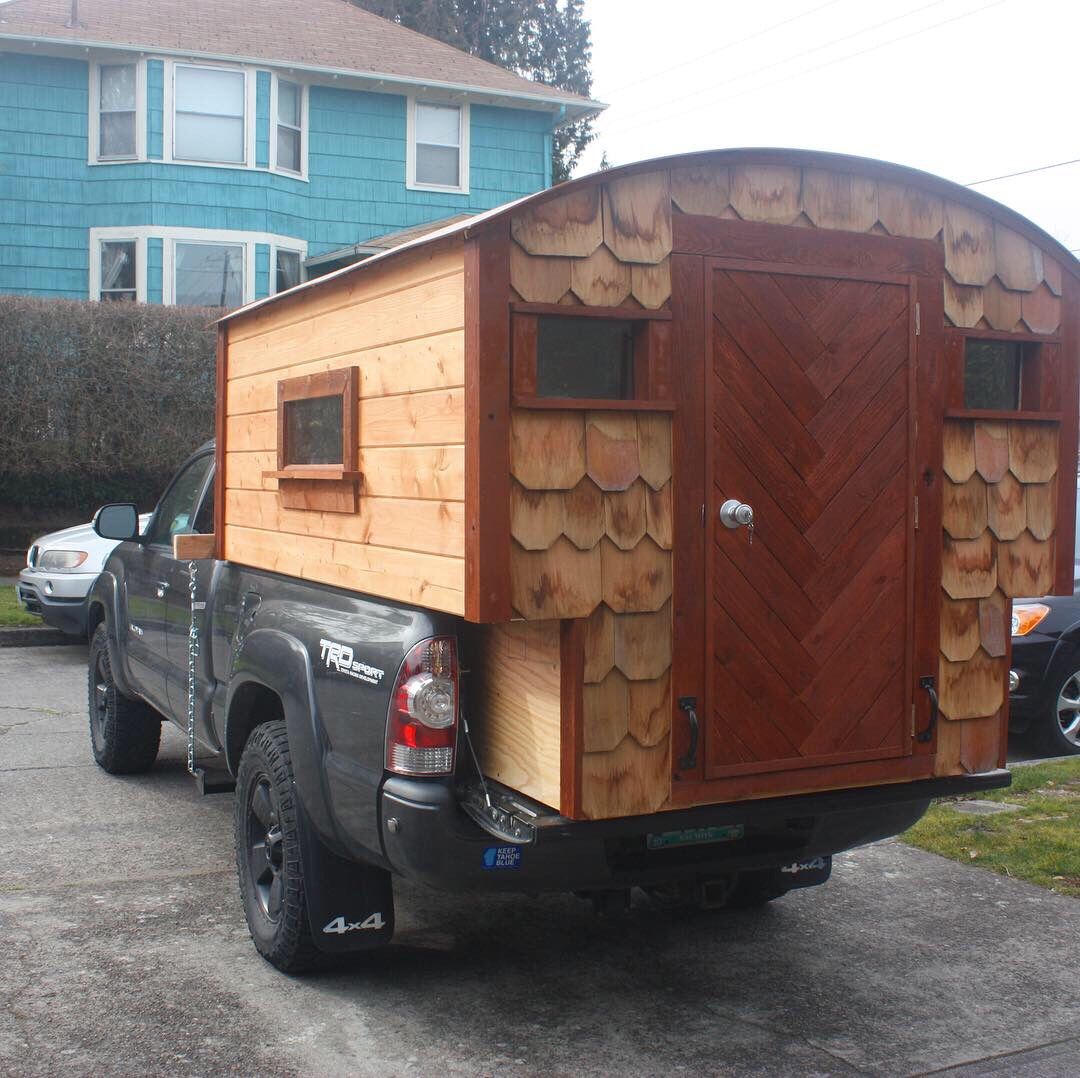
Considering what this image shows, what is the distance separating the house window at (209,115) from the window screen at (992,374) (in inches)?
711

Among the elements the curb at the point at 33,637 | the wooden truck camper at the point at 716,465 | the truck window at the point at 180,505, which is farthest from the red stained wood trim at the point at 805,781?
the curb at the point at 33,637

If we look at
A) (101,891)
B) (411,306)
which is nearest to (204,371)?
(101,891)

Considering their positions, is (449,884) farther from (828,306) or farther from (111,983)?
Result: (828,306)

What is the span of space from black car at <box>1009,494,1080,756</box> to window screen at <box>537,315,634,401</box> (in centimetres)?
510

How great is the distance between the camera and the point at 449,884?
151 inches

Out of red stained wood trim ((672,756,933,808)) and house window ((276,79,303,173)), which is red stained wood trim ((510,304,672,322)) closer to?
red stained wood trim ((672,756,933,808))

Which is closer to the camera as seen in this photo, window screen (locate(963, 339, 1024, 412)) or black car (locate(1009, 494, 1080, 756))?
window screen (locate(963, 339, 1024, 412))

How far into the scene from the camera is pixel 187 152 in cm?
2052

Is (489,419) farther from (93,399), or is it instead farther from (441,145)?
(441,145)

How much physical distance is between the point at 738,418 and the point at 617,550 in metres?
0.55

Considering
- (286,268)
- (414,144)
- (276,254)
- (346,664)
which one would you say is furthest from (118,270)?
(346,664)

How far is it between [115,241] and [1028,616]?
16137 mm

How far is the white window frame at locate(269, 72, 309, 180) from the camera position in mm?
20938

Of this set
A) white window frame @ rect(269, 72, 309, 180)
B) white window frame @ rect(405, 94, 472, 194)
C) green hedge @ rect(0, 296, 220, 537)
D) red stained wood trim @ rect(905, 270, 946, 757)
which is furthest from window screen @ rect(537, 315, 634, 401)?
white window frame @ rect(405, 94, 472, 194)
